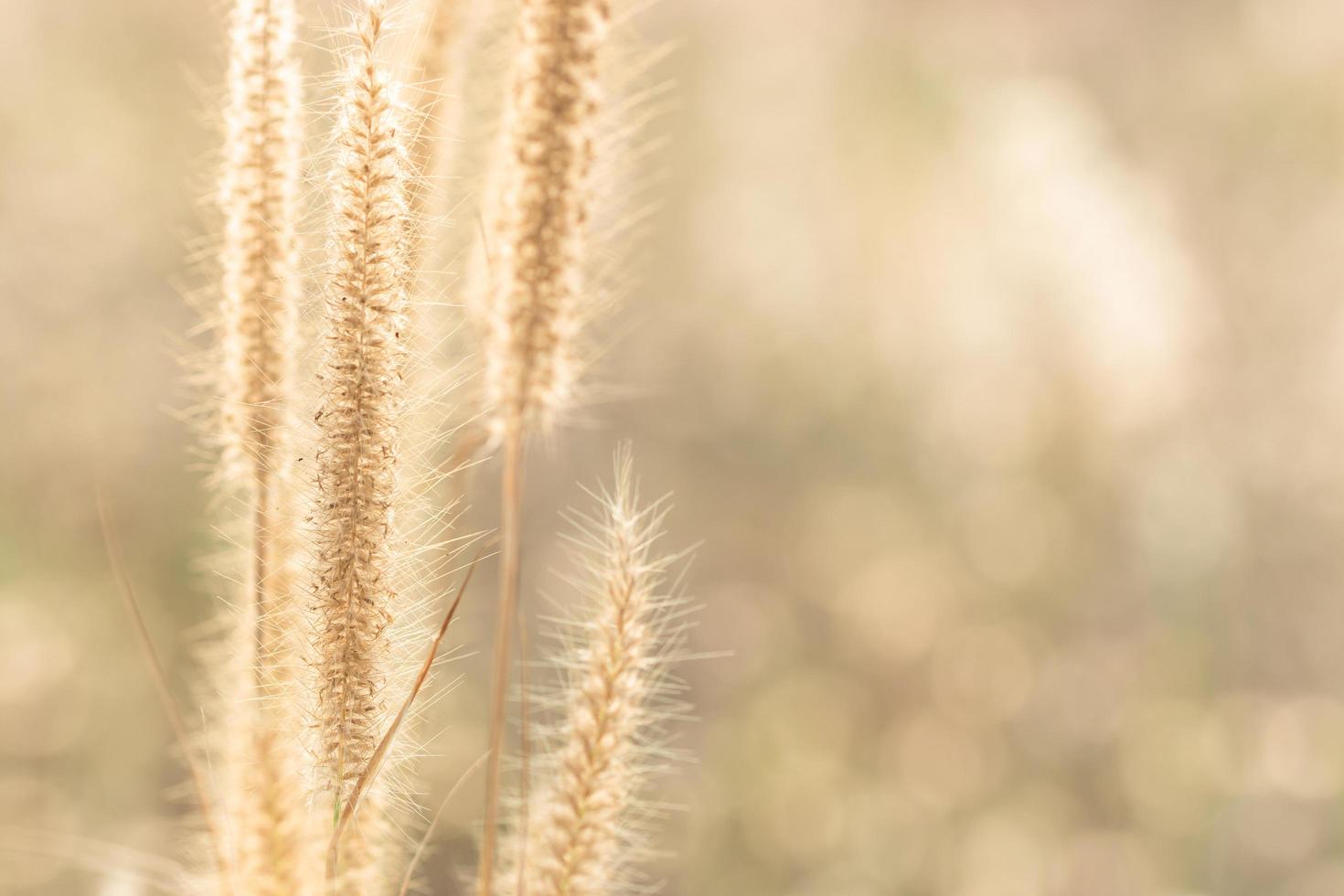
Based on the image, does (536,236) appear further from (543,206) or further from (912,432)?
(912,432)

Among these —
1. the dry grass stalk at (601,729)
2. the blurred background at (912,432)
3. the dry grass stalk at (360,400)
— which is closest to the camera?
the dry grass stalk at (360,400)

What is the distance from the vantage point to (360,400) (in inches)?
15.8

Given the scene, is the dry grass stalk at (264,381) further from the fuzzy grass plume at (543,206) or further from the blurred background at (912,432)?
the blurred background at (912,432)

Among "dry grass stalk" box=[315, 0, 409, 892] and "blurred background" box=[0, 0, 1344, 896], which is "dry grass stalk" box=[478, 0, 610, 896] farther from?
"blurred background" box=[0, 0, 1344, 896]

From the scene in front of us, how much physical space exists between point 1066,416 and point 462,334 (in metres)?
1.34

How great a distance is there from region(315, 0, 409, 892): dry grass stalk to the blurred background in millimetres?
839

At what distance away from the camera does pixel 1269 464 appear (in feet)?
6.19

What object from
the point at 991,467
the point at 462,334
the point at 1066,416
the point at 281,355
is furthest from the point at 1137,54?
the point at 281,355

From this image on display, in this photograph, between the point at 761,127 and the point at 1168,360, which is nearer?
the point at 1168,360

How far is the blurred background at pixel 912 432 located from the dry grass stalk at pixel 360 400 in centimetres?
84

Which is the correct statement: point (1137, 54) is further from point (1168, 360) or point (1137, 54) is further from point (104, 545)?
point (104, 545)

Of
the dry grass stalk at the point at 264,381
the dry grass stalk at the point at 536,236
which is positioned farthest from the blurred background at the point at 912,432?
the dry grass stalk at the point at 536,236

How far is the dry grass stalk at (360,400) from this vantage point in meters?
0.40

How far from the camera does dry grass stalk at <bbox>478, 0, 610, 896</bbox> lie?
1.53ft
